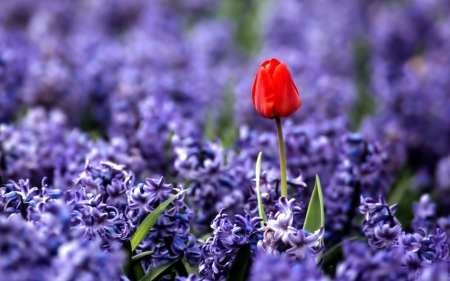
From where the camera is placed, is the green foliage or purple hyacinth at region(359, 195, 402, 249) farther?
the green foliage

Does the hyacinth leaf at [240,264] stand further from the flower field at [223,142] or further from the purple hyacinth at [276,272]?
the purple hyacinth at [276,272]

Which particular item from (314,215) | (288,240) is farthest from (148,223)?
(314,215)

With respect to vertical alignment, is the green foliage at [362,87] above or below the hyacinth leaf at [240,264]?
below

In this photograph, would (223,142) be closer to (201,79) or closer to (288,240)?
(201,79)

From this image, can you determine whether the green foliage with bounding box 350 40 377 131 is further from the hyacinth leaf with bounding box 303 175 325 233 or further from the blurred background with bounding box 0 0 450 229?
the hyacinth leaf with bounding box 303 175 325 233

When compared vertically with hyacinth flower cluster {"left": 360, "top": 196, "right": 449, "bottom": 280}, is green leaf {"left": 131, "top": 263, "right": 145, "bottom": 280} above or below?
below

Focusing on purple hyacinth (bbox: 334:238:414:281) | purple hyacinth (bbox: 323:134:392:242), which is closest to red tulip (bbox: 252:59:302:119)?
purple hyacinth (bbox: 334:238:414:281)

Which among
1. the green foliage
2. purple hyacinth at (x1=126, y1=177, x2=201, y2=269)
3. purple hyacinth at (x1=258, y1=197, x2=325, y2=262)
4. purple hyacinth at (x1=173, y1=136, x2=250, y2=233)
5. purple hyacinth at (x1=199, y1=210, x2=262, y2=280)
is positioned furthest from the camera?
the green foliage

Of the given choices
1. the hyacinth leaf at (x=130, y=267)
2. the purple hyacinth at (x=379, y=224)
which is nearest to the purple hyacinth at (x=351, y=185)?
the purple hyacinth at (x=379, y=224)
